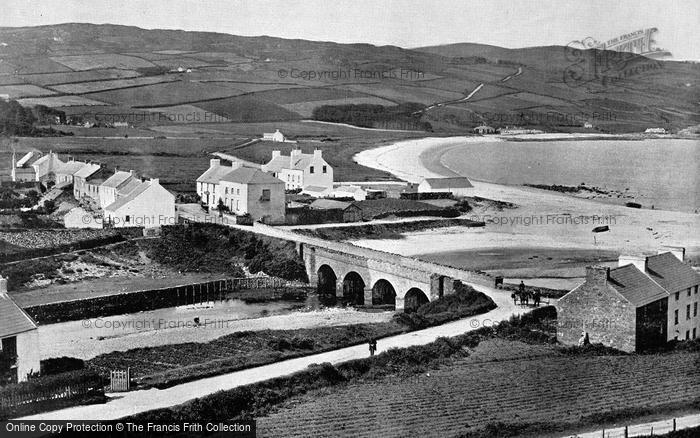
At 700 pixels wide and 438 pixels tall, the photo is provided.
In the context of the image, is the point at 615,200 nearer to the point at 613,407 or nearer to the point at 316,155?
the point at 316,155

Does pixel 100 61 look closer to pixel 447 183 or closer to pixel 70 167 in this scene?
pixel 70 167

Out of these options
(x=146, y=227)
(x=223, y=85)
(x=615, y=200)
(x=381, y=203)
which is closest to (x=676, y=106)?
(x=615, y=200)

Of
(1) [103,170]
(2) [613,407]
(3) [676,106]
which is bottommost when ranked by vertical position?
(2) [613,407]

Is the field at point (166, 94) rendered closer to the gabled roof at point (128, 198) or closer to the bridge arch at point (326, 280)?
the gabled roof at point (128, 198)

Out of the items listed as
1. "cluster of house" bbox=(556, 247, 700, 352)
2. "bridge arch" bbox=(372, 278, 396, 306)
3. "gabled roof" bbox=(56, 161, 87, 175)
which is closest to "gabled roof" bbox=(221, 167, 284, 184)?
"gabled roof" bbox=(56, 161, 87, 175)

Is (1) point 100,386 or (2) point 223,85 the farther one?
(2) point 223,85

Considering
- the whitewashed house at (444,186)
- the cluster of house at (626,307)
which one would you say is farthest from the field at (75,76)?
the cluster of house at (626,307)

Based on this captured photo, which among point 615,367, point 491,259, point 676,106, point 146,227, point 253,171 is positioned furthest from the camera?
point 676,106

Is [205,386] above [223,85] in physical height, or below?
below
